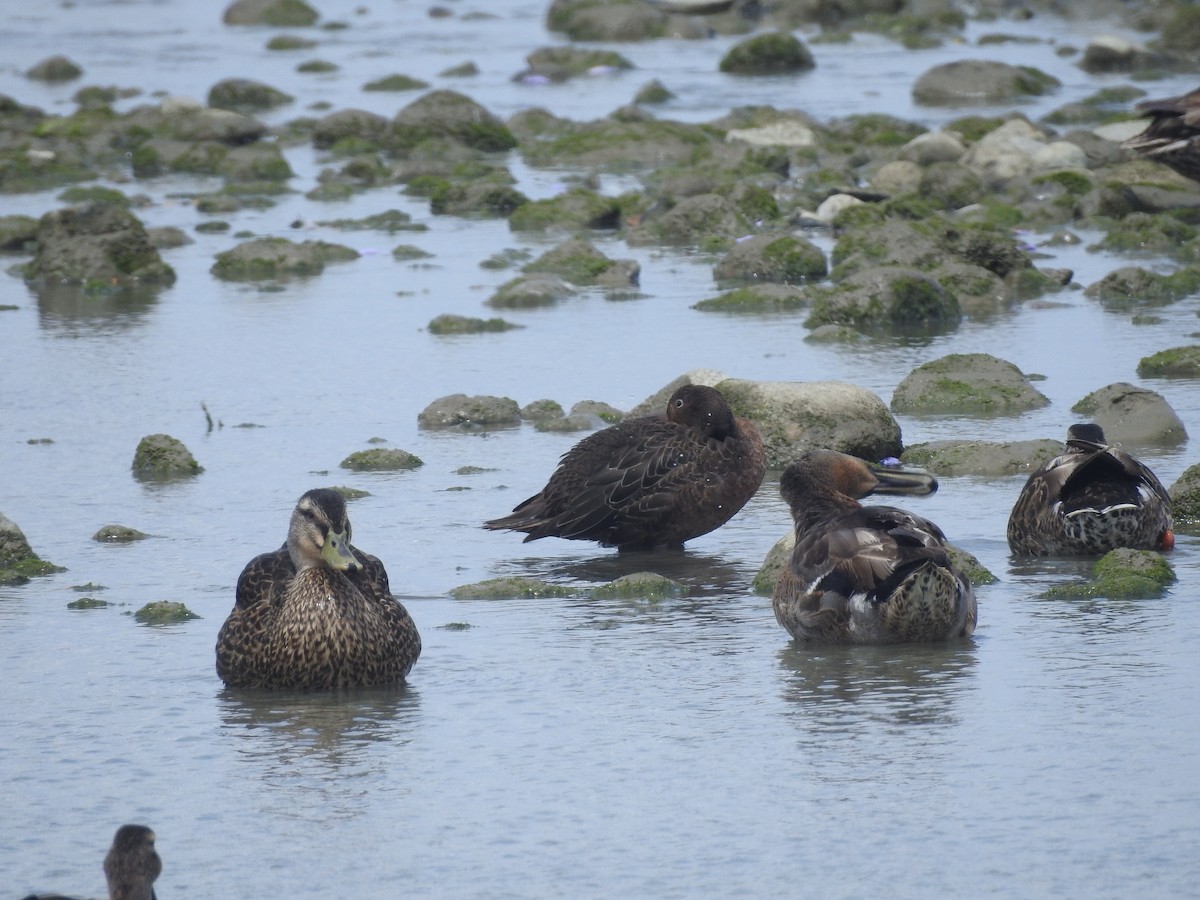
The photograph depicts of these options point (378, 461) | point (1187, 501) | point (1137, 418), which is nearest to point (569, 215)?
point (378, 461)

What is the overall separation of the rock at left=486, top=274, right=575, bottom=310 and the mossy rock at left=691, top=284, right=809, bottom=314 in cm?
128

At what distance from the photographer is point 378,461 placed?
12.7 meters

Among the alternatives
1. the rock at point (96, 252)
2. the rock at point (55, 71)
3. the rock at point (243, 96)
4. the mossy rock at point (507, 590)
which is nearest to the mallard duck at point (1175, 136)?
the mossy rock at point (507, 590)

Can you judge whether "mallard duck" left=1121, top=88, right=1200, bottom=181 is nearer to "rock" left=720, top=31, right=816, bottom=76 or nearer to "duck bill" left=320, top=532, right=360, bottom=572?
"duck bill" left=320, top=532, right=360, bottom=572

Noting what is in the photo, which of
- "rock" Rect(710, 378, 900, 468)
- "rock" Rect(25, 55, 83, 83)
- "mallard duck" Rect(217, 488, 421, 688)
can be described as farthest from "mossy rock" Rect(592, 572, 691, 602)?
"rock" Rect(25, 55, 83, 83)

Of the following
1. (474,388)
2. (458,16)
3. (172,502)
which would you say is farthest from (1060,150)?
(458,16)

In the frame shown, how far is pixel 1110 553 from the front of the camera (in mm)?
9781

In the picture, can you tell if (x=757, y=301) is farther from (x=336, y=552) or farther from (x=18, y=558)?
(x=336, y=552)

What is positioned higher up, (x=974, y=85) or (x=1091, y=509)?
(x=974, y=85)

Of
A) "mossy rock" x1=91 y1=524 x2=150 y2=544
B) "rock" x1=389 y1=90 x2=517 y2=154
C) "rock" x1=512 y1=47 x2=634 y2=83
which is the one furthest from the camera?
"rock" x1=512 y1=47 x2=634 y2=83

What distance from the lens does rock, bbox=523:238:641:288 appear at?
19.1 metres

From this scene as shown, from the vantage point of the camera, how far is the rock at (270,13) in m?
55.2

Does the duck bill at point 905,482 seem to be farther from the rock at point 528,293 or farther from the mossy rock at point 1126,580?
the rock at point 528,293

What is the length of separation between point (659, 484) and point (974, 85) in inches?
974
